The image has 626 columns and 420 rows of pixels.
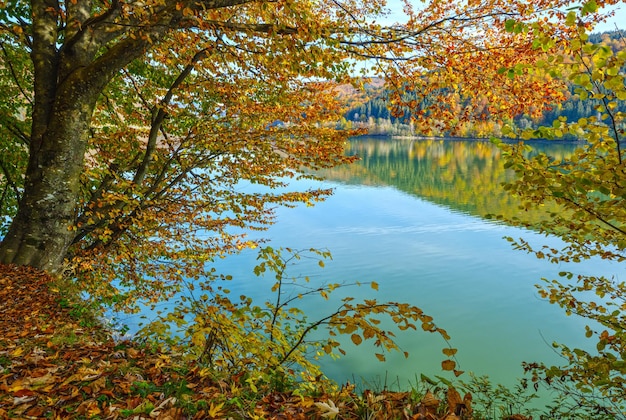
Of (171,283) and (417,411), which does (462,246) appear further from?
(417,411)

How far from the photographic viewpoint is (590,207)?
3381mm

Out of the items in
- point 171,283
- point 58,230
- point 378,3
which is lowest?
point 171,283

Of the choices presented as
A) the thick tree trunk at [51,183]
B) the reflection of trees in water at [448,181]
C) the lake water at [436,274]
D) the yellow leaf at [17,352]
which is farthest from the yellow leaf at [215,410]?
the reflection of trees in water at [448,181]

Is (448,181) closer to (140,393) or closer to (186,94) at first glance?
(186,94)

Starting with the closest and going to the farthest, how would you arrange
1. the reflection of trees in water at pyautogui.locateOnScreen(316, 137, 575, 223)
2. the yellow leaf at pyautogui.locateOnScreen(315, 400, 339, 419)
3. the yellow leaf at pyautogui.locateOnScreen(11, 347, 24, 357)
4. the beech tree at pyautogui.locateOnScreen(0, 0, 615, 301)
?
1. the yellow leaf at pyautogui.locateOnScreen(315, 400, 339, 419)
2. the yellow leaf at pyautogui.locateOnScreen(11, 347, 24, 357)
3. the beech tree at pyautogui.locateOnScreen(0, 0, 615, 301)
4. the reflection of trees in water at pyautogui.locateOnScreen(316, 137, 575, 223)

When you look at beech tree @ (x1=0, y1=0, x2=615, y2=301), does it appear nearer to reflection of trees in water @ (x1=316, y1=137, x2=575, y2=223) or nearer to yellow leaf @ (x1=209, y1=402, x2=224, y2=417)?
yellow leaf @ (x1=209, y1=402, x2=224, y2=417)

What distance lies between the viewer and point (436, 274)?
16.1 m

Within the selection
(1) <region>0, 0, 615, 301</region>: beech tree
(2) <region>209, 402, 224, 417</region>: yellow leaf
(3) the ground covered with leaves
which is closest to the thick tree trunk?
(1) <region>0, 0, 615, 301</region>: beech tree

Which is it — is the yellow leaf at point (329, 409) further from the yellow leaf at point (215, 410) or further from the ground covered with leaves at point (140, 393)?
the yellow leaf at point (215, 410)

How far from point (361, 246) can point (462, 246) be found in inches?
222

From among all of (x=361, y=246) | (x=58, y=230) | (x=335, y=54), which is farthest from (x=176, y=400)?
(x=361, y=246)

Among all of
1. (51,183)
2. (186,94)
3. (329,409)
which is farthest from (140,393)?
(186,94)

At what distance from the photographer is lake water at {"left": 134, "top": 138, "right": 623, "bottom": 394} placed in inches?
389

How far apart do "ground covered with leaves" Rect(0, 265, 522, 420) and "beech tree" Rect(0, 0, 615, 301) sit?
2.76m
